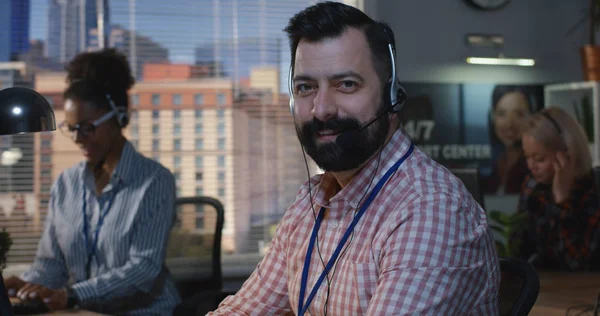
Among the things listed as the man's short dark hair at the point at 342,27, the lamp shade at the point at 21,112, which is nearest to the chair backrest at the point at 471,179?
the man's short dark hair at the point at 342,27

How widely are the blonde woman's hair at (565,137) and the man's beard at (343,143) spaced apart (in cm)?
193

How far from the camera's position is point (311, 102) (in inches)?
58.1

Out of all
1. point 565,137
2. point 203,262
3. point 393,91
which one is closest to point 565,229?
point 565,137

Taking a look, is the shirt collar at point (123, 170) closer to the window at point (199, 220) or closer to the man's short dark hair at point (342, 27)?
the window at point (199, 220)

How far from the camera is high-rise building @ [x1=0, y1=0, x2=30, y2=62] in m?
4.38

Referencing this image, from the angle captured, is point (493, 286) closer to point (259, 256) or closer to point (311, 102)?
point (311, 102)

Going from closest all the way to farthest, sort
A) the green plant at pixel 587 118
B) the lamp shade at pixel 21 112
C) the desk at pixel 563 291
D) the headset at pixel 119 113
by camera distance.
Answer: the lamp shade at pixel 21 112
the desk at pixel 563 291
the headset at pixel 119 113
the green plant at pixel 587 118

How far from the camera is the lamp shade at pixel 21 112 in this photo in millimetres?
1452

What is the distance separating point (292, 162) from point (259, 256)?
0.61 m

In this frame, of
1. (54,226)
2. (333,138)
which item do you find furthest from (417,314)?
(54,226)

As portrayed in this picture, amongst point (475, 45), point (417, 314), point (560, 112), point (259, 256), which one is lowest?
point (259, 256)

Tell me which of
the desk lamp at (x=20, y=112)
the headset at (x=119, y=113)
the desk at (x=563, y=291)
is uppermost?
the headset at (x=119, y=113)

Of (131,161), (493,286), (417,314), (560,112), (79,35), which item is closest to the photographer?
(417,314)

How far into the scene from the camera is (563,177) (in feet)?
10.3
